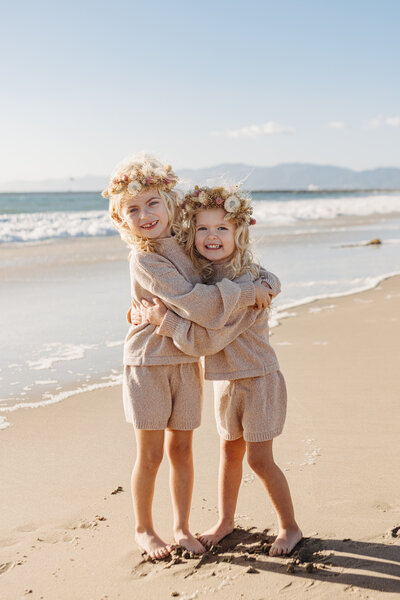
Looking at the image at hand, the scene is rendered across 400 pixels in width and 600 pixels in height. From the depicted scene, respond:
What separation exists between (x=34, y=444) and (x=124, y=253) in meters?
10.8

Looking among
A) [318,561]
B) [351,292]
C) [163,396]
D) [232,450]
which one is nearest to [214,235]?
[163,396]

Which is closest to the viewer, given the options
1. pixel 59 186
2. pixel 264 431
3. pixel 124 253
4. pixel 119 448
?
pixel 264 431

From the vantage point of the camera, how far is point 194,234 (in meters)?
3.09

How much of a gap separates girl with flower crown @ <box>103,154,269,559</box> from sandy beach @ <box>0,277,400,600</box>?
0.24 meters

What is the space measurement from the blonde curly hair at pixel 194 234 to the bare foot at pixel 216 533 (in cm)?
116

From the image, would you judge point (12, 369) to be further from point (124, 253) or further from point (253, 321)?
point (124, 253)

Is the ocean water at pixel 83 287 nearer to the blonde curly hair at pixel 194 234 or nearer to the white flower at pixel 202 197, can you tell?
the blonde curly hair at pixel 194 234

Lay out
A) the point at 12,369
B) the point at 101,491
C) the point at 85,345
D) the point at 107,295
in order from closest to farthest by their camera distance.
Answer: the point at 101,491, the point at 12,369, the point at 85,345, the point at 107,295

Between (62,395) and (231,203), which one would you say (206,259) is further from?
(62,395)

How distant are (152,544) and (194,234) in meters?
1.43

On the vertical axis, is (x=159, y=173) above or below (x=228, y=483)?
above

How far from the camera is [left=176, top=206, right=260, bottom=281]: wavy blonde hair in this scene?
3.07m

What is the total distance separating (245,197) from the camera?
3.10 m

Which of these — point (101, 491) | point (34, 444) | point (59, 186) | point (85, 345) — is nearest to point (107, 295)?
point (85, 345)
